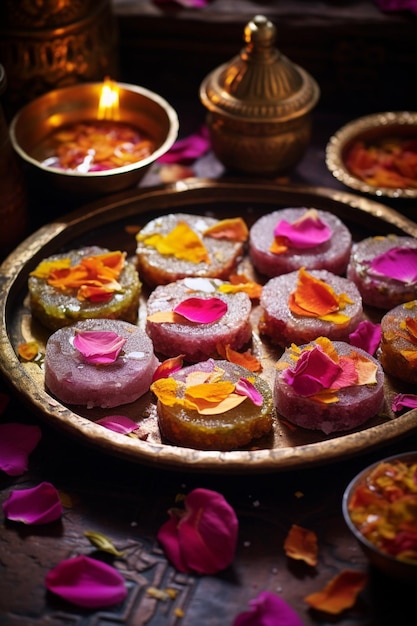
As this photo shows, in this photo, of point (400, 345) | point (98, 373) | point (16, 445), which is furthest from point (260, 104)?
point (16, 445)

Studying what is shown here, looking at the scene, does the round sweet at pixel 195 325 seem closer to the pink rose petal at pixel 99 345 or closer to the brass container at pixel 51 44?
the pink rose petal at pixel 99 345

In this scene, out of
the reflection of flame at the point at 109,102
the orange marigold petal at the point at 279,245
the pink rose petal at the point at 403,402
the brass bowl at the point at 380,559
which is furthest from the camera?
the reflection of flame at the point at 109,102

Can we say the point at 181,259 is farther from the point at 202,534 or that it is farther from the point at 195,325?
the point at 202,534

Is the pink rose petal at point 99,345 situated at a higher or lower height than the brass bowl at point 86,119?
lower

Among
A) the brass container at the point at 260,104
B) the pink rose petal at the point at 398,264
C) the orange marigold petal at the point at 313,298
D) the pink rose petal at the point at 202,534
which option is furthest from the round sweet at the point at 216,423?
A: the brass container at the point at 260,104

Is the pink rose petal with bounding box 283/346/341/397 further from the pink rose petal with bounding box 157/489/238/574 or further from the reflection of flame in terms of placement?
the reflection of flame

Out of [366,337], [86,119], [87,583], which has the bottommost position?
[87,583]

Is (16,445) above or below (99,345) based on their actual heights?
below

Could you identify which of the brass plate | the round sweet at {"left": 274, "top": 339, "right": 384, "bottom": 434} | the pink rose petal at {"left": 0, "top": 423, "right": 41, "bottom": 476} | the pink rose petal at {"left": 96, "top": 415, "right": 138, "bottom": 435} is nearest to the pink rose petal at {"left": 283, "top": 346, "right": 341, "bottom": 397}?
the round sweet at {"left": 274, "top": 339, "right": 384, "bottom": 434}
